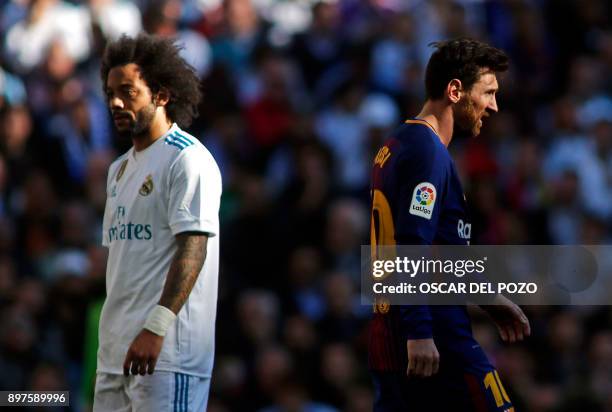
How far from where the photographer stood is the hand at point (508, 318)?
Result: 22.6ft

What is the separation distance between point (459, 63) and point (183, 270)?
5.51ft

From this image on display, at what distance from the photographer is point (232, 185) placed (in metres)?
13.1

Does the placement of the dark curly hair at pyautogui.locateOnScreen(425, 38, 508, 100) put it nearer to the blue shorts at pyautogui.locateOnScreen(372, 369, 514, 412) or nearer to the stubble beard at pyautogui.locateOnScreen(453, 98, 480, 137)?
the stubble beard at pyautogui.locateOnScreen(453, 98, 480, 137)

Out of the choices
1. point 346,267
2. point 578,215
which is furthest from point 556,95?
point 346,267

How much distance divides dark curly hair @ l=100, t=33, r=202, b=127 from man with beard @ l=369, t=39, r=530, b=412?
3.69ft

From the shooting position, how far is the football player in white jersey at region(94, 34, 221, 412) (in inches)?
248

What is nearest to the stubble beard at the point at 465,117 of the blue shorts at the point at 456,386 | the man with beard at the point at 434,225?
the man with beard at the point at 434,225

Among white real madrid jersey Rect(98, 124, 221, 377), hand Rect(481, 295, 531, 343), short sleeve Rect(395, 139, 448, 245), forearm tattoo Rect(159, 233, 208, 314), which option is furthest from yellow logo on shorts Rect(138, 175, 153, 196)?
hand Rect(481, 295, 531, 343)

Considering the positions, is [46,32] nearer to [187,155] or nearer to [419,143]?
[187,155]

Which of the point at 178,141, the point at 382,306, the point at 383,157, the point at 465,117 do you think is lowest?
the point at 382,306

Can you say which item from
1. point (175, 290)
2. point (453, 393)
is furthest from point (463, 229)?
point (175, 290)

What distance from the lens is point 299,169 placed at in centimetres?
1266

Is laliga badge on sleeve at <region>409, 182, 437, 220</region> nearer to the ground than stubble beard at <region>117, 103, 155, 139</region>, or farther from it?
nearer to the ground

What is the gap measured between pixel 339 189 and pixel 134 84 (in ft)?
19.4
